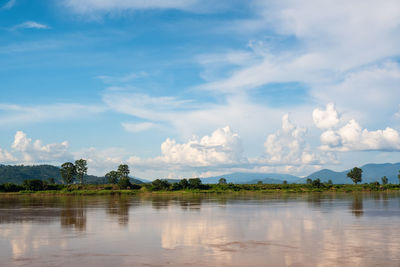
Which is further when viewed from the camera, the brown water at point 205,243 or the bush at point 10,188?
the bush at point 10,188

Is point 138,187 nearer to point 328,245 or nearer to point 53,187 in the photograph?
point 53,187

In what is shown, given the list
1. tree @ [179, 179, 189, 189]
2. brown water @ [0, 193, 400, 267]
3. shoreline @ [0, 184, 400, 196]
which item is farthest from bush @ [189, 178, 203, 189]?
brown water @ [0, 193, 400, 267]

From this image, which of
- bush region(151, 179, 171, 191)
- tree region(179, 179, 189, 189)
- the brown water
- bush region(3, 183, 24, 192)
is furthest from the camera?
tree region(179, 179, 189, 189)

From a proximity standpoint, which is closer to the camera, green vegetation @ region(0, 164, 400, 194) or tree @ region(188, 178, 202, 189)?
green vegetation @ region(0, 164, 400, 194)

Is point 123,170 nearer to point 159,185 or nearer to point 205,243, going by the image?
point 159,185

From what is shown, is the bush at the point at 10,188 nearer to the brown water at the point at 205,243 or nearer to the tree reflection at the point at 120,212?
the tree reflection at the point at 120,212

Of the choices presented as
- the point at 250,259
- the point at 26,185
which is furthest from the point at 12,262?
the point at 26,185

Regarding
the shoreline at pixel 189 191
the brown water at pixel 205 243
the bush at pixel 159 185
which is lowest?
the shoreline at pixel 189 191

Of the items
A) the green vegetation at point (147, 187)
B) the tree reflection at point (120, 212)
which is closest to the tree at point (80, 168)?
the green vegetation at point (147, 187)

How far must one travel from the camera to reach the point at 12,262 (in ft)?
73.3

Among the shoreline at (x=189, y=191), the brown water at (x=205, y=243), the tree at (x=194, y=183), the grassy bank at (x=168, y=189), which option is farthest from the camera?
the tree at (x=194, y=183)

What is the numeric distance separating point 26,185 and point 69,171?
88.5 ft

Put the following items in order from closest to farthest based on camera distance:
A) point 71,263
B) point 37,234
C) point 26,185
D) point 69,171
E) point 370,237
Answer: point 71,263
point 370,237
point 37,234
point 26,185
point 69,171

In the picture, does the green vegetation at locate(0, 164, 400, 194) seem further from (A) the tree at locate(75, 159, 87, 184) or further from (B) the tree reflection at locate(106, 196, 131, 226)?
(B) the tree reflection at locate(106, 196, 131, 226)
